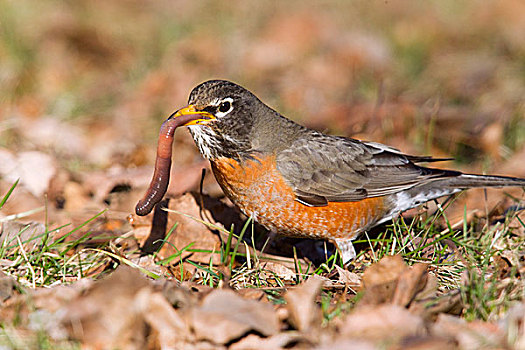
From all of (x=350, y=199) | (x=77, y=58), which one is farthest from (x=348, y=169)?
(x=77, y=58)

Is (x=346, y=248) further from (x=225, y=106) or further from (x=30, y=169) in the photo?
(x=30, y=169)

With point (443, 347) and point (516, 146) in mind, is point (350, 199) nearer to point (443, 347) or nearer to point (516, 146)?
point (443, 347)

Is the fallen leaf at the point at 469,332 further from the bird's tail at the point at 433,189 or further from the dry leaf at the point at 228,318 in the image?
the bird's tail at the point at 433,189

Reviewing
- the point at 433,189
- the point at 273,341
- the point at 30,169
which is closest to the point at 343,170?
the point at 433,189

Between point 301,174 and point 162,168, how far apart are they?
3.88 ft

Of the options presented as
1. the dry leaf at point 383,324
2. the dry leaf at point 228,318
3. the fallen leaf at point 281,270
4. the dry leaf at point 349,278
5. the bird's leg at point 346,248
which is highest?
the dry leaf at point 383,324

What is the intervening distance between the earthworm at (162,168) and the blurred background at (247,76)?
114 cm

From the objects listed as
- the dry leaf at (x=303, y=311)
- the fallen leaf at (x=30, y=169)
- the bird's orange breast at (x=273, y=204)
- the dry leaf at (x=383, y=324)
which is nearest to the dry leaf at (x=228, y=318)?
the dry leaf at (x=303, y=311)

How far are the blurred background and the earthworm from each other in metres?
1.14

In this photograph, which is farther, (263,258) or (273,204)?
(273,204)

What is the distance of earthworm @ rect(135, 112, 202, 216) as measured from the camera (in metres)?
4.51

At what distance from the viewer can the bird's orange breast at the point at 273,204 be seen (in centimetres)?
484

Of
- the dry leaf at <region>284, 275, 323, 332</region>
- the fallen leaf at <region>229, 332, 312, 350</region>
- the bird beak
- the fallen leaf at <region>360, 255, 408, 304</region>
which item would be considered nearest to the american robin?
the bird beak

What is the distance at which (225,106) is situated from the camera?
484cm
